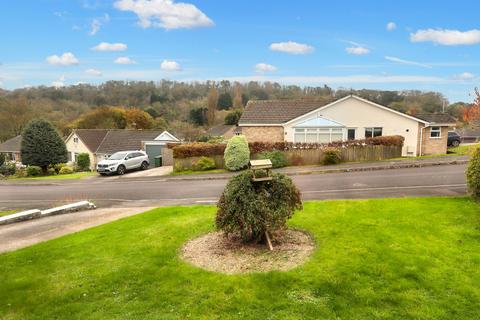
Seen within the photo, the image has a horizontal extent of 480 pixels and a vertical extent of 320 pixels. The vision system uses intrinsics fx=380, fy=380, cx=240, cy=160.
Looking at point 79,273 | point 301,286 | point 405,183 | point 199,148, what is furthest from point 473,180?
point 199,148

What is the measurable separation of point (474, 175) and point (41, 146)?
143 ft

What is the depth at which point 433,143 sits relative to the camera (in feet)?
107

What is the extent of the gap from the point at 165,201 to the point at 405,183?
11.7m

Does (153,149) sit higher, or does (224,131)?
(224,131)

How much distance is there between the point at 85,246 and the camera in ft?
35.8

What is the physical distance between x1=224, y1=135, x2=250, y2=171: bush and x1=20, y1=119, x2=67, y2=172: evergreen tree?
25.6m

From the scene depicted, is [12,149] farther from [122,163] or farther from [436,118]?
[436,118]

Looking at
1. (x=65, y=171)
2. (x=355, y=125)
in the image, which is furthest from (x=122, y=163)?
(x=355, y=125)

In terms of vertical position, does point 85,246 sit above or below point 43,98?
below

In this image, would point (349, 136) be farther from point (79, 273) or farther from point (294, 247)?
point (79, 273)

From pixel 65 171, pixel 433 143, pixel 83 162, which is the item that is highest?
pixel 433 143

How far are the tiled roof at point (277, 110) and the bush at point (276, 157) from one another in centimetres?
658

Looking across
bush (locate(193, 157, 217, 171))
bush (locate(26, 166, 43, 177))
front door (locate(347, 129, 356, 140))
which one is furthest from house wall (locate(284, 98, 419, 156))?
bush (locate(26, 166, 43, 177))

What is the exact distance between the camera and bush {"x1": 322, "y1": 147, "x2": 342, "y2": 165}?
28016mm
